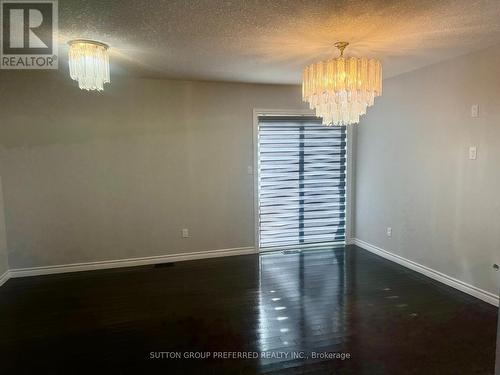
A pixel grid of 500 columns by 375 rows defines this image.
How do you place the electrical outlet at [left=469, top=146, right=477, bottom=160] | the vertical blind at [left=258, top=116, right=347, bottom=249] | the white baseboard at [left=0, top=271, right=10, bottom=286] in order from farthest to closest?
the vertical blind at [left=258, top=116, right=347, bottom=249]
the white baseboard at [left=0, top=271, right=10, bottom=286]
the electrical outlet at [left=469, top=146, right=477, bottom=160]

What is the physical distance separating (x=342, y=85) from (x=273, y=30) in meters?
0.65

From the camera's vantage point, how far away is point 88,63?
246cm

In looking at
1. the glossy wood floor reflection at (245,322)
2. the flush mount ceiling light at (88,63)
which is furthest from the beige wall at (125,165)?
the flush mount ceiling light at (88,63)

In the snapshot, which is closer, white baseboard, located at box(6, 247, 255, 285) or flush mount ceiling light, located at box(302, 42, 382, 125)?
flush mount ceiling light, located at box(302, 42, 382, 125)

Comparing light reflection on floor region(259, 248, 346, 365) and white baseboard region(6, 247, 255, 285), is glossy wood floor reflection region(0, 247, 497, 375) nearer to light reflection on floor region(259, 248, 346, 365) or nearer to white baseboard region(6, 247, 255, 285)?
light reflection on floor region(259, 248, 346, 365)

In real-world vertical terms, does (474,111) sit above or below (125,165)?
above

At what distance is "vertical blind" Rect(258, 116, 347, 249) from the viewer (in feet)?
14.7

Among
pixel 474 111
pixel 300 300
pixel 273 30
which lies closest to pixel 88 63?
pixel 273 30

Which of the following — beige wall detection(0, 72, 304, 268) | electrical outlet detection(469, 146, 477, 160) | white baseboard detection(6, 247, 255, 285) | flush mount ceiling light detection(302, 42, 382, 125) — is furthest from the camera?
white baseboard detection(6, 247, 255, 285)

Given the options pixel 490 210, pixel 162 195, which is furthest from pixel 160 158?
pixel 490 210

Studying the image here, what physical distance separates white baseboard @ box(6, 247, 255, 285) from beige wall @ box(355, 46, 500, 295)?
2.02m

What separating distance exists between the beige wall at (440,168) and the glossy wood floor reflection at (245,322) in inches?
14.6

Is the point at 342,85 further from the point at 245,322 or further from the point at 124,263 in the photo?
the point at 124,263

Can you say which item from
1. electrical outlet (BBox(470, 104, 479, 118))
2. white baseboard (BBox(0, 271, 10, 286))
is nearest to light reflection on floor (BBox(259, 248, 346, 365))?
electrical outlet (BBox(470, 104, 479, 118))
